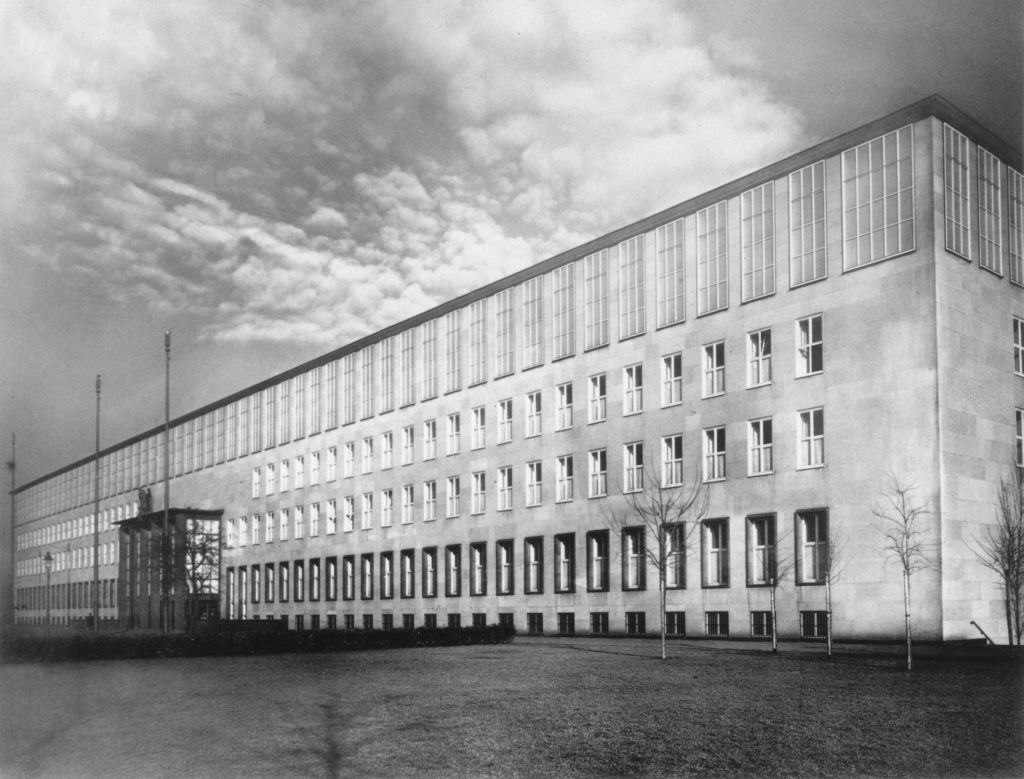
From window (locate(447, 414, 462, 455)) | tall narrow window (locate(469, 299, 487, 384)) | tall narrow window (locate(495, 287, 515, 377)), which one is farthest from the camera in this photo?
window (locate(447, 414, 462, 455))

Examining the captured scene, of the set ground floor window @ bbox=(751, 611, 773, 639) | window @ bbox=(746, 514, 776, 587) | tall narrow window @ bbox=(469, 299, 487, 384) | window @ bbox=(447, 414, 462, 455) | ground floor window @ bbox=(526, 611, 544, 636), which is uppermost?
tall narrow window @ bbox=(469, 299, 487, 384)

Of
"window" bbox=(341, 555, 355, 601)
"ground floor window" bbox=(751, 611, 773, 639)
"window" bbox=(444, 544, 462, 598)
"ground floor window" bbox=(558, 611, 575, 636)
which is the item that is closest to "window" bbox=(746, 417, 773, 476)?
"ground floor window" bbox=(751, 611, 773, 639)

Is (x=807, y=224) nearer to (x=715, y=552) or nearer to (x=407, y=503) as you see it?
(x=715, y=552)

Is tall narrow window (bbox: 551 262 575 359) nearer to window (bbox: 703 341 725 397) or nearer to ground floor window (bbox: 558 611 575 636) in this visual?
window (bbox: 703 341 725 397)

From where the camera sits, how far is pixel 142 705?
19.3 metres

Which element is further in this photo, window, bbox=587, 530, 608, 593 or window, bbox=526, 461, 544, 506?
window, bbox=526, 461, 544, 506

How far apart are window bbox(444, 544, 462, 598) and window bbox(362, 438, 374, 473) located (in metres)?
11.2

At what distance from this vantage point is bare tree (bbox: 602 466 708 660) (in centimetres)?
4488

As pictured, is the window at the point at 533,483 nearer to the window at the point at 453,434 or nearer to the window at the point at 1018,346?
the window at the point at 453,434

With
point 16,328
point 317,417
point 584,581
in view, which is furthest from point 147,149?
point 317,417

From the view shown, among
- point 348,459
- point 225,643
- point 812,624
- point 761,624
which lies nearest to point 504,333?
point 348,459

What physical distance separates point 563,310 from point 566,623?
1553cm

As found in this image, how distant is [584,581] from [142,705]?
3351 cm

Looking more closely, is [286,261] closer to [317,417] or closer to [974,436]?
[974,436]
